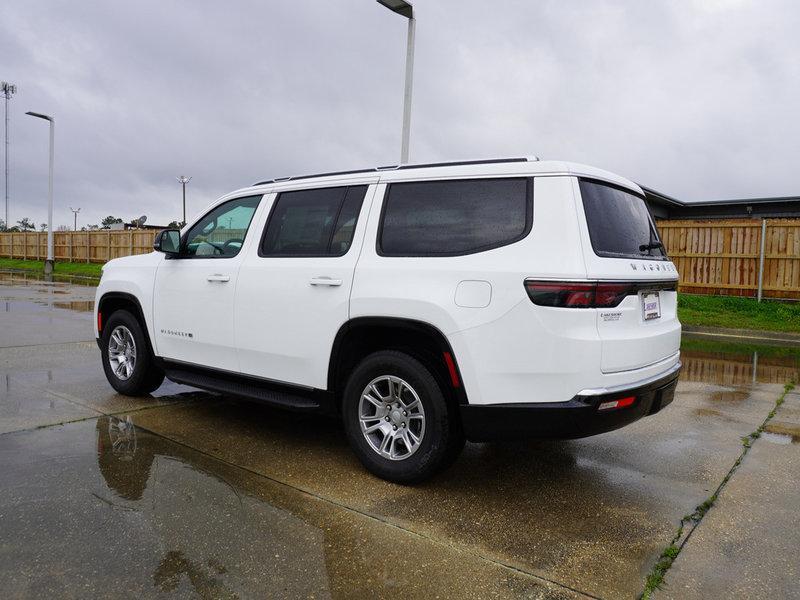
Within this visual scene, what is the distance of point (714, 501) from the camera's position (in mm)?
3818

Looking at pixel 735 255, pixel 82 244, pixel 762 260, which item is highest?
pixel 82 244

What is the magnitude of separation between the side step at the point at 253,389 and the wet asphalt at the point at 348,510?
0.38 m

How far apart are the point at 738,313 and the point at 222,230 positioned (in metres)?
13.0

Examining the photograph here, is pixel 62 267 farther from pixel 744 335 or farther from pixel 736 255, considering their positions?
pixel 744 335

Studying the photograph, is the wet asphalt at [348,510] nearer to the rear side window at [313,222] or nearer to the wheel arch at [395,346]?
the wheel arch at [395,346]

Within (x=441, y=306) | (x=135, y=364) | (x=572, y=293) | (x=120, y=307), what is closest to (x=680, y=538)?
(x=572, y=293)

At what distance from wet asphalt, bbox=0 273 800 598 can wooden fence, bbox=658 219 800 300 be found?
11.1 metres

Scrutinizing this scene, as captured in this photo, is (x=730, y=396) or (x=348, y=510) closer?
(x=348, y=510)

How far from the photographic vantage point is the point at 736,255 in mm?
15922

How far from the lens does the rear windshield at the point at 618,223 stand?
3.53m

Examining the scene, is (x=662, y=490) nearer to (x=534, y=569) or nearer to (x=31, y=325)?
(x=534, y=569)

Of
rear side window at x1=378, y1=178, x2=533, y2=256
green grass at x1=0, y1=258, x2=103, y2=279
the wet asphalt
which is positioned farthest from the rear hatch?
green grass at x1=0, y1=258, x2=103, y2=279

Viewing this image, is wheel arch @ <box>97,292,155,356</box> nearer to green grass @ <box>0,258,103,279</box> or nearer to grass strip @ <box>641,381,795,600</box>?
grass strip @ <box>641,381,795,600</box>

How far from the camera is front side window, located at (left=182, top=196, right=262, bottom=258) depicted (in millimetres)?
4957
